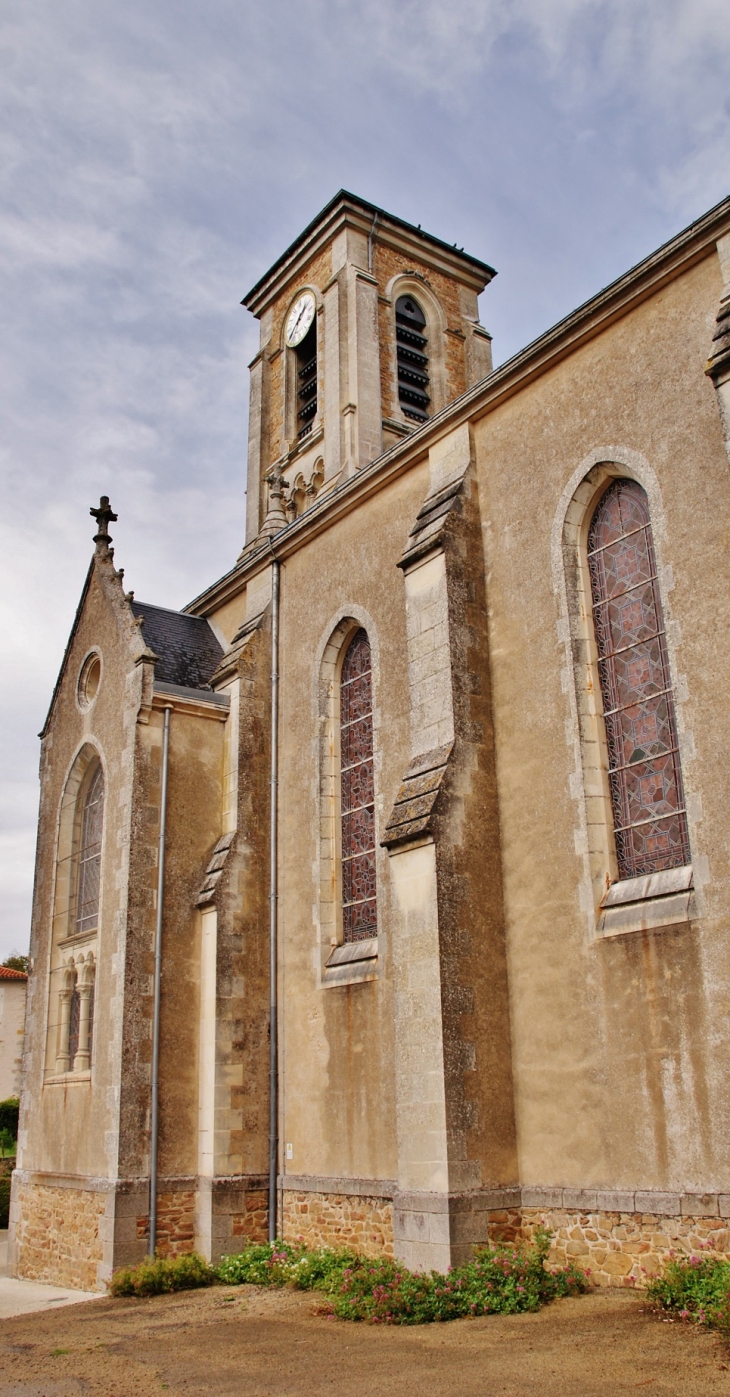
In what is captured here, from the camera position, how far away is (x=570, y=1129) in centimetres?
930

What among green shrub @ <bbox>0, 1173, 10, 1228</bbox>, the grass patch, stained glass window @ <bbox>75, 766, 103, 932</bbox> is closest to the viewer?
the grass patch

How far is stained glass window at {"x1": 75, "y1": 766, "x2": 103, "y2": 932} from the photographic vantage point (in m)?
16.3

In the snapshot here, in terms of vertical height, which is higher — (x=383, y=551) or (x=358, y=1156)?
(x=383, y=551)

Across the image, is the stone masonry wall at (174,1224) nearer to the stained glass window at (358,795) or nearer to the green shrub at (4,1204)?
the stained glass window at (358,795)

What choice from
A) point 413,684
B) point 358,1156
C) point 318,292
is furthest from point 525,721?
point 318,292

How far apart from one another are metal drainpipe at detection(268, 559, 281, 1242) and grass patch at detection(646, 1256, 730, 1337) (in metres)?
5.75

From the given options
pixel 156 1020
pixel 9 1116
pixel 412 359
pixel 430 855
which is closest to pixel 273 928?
pixel 156 1020

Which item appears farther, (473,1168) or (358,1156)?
(358,1156)

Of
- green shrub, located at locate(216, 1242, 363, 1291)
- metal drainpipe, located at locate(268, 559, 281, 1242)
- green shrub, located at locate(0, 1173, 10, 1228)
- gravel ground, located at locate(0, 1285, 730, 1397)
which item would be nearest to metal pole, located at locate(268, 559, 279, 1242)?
metal drainpipe, located at locate(268, 559, 281, 1242)

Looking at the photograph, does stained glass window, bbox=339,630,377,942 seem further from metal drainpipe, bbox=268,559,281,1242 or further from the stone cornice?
the stone cornice

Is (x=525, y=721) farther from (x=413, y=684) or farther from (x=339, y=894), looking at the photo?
(x=339, y=894)

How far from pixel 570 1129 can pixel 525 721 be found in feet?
11.7

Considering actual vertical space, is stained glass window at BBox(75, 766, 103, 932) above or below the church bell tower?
below

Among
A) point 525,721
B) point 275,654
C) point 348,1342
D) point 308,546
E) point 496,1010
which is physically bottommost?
point 348,1342
